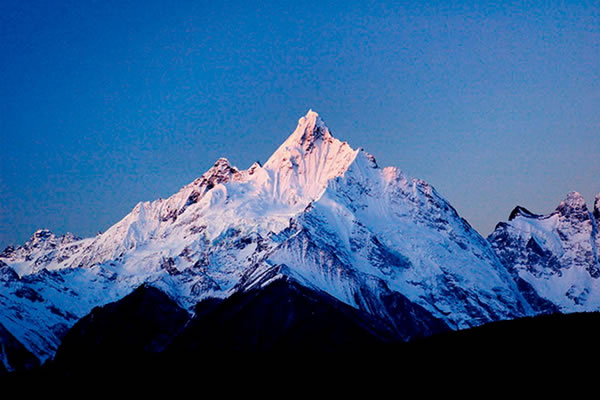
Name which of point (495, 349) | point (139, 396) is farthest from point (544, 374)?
point (139, 396)

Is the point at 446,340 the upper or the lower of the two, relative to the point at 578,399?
upper

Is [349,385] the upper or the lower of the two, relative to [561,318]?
lower

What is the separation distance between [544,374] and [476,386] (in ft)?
18.9

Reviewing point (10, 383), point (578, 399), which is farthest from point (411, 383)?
point (10, 383)

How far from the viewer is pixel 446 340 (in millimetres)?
84375

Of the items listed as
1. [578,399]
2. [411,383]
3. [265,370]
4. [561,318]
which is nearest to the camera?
[578,399]

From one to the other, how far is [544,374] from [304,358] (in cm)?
3954

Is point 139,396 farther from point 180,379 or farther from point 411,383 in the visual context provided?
point 411,383

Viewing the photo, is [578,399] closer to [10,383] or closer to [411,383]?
[411,383]

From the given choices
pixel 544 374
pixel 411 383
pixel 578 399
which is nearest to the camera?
pixel 578 399

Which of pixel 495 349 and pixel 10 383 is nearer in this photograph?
pixel 495 349

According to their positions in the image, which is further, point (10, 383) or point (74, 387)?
point (10, 383)

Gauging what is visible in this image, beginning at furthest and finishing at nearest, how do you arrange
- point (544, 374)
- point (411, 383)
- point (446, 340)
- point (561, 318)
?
point (446, 340) < point (561, 318) < point (411, 383) < point (544, 374)

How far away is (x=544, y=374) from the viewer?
202ft
